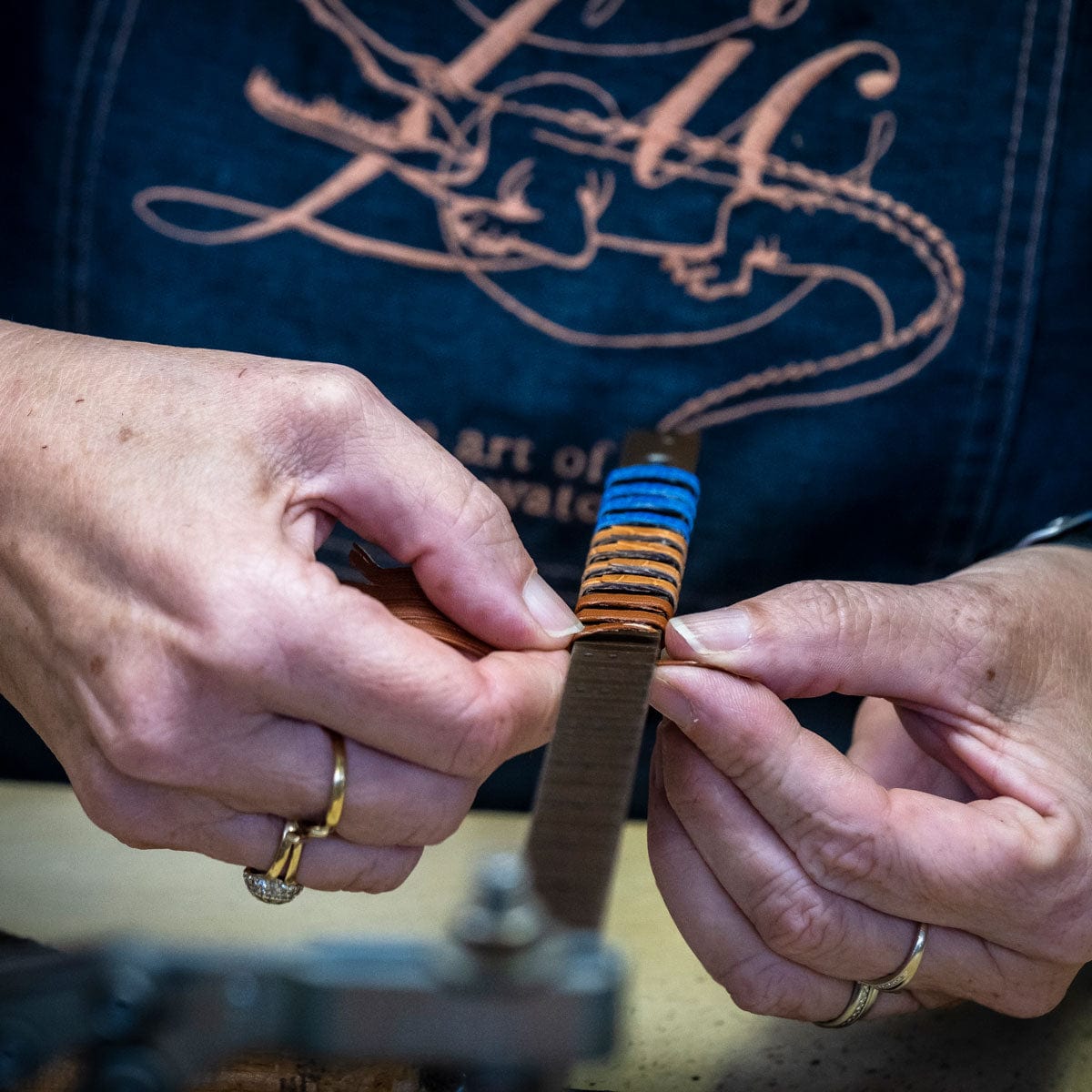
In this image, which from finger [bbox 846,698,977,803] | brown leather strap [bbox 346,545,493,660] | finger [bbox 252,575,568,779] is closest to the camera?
finger [bbox 252,575,568,779]

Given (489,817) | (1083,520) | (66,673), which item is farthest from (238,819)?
(1083,520)

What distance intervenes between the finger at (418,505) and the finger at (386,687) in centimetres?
4

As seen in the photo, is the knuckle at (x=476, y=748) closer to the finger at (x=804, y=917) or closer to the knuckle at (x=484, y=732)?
the knuckle at (x=484, y=732)

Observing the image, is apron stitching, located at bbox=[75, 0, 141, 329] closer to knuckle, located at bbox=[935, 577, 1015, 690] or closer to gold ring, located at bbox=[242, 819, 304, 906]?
gold ring, located at bbox=[242, 819, 304, 906]

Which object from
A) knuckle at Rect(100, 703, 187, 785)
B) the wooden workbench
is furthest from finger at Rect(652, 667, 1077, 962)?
knuckle at Rect(100, 703, 187, 785)

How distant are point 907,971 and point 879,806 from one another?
0.34ft

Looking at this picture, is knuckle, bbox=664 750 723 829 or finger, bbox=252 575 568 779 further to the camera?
knuckle, bbox=664 750 723 829

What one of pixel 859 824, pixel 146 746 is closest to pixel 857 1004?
pixel 859 824

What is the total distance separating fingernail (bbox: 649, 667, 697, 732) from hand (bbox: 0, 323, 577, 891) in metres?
0.05

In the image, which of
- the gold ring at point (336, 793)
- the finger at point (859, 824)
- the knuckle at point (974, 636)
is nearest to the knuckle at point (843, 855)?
the finger at point (859, 824)

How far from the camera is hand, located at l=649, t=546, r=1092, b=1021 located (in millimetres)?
573

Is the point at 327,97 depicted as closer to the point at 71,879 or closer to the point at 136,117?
the point at 136,117

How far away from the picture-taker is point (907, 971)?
62 centimetres

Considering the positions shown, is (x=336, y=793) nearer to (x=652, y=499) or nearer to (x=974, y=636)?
(x=652, y=499)
